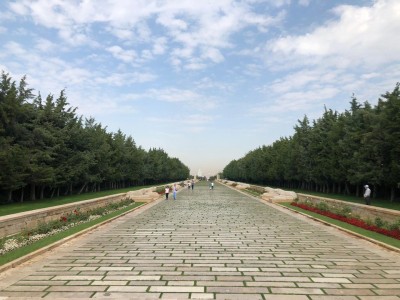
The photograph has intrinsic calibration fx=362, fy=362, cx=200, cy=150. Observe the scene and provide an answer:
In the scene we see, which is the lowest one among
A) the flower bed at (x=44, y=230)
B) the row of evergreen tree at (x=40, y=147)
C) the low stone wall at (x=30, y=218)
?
the flower bed at (x=44, y=230)

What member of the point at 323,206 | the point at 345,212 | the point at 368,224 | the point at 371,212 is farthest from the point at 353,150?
the point at 368,224

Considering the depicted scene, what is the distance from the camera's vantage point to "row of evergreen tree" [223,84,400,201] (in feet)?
86.8

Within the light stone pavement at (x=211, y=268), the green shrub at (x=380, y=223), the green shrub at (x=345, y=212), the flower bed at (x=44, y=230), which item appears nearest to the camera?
the light stone pavement at (x=211, y=268)

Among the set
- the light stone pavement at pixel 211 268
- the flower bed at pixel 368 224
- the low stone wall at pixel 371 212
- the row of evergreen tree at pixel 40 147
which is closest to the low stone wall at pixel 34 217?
the light stone pavement at pixel 211 268

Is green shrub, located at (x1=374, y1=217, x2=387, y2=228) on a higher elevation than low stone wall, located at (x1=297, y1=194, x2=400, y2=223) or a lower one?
lower

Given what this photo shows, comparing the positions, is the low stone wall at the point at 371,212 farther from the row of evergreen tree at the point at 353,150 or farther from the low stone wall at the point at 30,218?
the low stone wall at the point at 30,218

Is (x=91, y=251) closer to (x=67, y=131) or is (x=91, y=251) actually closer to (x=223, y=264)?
(x=223, y=264)

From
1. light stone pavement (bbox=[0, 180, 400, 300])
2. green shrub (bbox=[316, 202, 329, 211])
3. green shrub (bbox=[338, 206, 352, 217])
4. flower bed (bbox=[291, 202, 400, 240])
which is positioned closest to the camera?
light stone pavement (bbox=[0, 180, 400, 300])

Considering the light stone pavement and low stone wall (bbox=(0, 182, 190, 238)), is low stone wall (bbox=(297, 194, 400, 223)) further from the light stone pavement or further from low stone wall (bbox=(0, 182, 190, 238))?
low stone wall (bbox=(0, 182, 190, 238))

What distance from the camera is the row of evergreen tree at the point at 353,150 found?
26469 millimetres

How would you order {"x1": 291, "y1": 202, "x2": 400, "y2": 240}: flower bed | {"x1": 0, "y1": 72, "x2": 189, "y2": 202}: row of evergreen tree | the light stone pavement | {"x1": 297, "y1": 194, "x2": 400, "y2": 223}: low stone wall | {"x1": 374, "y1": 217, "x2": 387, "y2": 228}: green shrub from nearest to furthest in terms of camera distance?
the light stone pavement
{"x1": 291, "y1": 202, "x2": 400, "y2": 240}: flower bed
{"x1": 374, "y1": 217, "x2": 387, "y2": 228}: green shrub
{"x1": 297, "y1": 194, "x2": 400, "y2": 223}: low stone wall
{"x1": 0, "y1": 72, "x2": 189, "y2": 202}: row of evergreen tree

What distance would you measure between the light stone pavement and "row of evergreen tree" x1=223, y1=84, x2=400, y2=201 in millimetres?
15827

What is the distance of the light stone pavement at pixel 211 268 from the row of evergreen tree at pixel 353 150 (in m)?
15.8

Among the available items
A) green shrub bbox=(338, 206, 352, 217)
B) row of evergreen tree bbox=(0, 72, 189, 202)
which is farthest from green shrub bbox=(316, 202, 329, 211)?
row of evergreen tree bbox=(0, 72, 189, 202)
